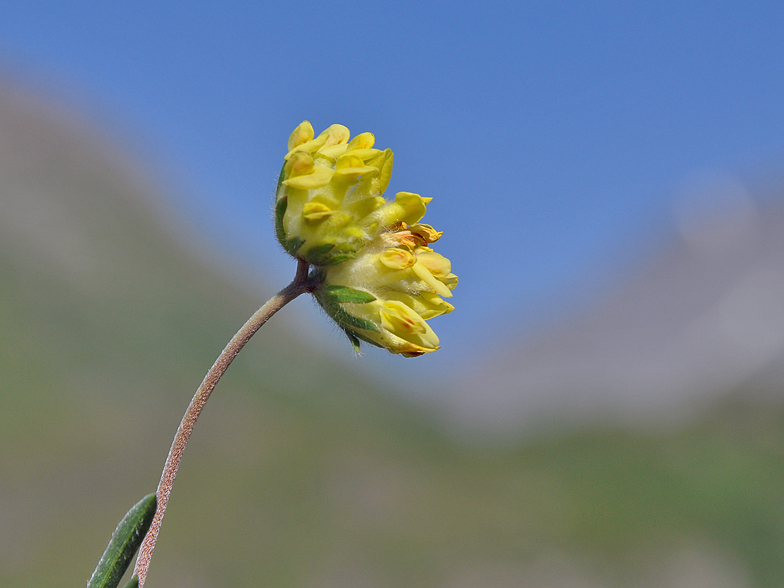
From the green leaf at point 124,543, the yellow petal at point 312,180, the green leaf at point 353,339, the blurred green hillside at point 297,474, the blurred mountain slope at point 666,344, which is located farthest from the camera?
the blurred mountain slope at point 666,344

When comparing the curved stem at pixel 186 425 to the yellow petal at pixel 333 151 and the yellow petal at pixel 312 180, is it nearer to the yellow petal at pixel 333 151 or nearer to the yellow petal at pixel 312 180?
the yellow petal at pixel 312 180

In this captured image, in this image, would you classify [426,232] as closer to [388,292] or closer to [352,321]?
[388,292]

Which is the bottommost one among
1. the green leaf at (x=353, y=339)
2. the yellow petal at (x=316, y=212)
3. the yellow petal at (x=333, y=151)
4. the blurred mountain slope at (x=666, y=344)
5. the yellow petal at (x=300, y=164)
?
the green leaf at (x=353, y=339)

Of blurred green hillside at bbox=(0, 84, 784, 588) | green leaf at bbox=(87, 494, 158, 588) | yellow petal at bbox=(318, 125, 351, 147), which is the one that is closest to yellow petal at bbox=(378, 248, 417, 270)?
yellow petal at bbox=(318, 125, 351, 147)

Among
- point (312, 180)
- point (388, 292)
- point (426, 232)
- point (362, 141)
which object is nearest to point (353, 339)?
point (388, 292)

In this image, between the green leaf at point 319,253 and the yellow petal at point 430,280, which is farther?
the yellow petal at point 430,280

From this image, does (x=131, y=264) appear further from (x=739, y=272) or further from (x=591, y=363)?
(x=739, y=272)

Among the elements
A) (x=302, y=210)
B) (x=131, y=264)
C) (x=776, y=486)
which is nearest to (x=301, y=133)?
(x=302, y=210)

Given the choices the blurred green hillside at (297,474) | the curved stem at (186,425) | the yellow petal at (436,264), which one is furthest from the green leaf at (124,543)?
the blurred green hillside at (297,474)
